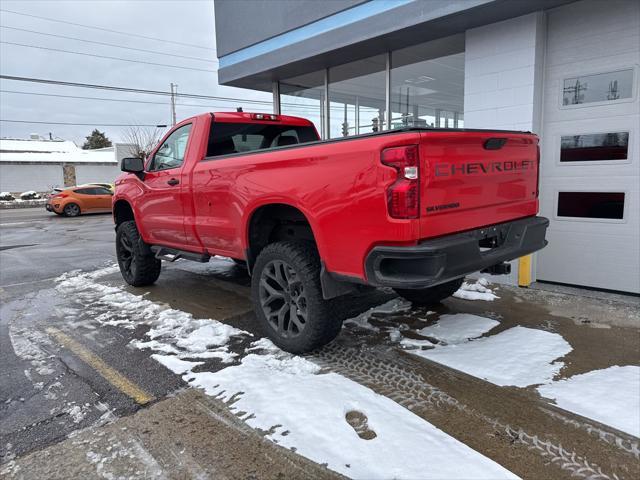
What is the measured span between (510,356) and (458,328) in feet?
2.23

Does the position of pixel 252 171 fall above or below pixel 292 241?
above

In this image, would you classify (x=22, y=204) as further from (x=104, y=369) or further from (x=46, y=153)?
(x=104, y=369)

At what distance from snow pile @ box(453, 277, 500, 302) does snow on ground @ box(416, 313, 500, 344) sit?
2.25 feet

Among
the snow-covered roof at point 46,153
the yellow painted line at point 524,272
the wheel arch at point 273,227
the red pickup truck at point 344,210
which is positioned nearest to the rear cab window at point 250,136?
the red pickup truck at point 344,210

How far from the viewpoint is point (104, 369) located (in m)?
3.70

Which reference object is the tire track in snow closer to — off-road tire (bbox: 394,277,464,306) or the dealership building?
off-road tire (bbox: 394,277,464,306)

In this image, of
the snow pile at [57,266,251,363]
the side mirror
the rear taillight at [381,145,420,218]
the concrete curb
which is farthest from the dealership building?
the concrete curb

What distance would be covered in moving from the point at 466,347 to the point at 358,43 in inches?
200

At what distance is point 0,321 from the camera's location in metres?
5.13

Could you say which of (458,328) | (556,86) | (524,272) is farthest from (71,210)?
(458,328)

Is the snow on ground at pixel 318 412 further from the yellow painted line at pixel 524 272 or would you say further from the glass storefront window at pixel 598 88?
the glass storefront window at pixel 598 88

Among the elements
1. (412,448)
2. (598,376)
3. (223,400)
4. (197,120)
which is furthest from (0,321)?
(598,376)

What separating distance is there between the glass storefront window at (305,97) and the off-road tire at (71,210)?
15517 millimetres

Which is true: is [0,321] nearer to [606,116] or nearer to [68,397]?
[68,397]
